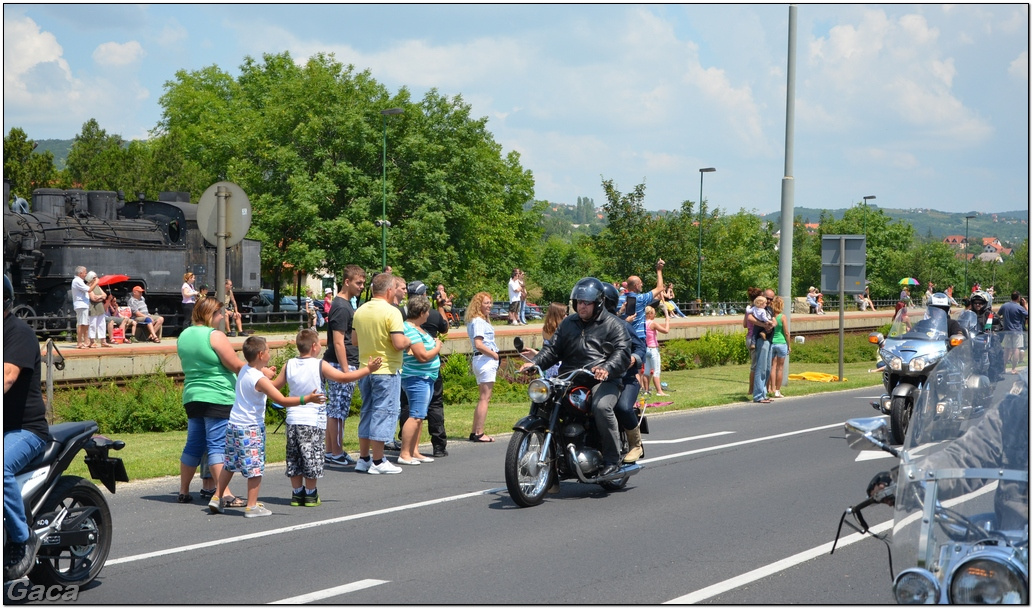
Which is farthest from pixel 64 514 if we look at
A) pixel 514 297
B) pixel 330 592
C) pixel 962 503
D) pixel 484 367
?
pixel 514 297

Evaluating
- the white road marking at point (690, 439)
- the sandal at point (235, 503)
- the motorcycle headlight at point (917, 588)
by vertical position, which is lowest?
the white road marking at point (690, 439)

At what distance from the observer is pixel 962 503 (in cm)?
401

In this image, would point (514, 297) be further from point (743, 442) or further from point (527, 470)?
point (527, 470)

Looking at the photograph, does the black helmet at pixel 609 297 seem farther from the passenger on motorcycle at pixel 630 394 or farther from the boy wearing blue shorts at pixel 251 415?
the boy wearing blue shorts at pixel 251 415

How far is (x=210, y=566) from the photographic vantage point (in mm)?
6859

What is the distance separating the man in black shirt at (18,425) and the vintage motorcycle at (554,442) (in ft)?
12.7

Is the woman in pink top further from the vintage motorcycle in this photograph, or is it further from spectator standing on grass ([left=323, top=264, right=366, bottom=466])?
the vintage motorcycle

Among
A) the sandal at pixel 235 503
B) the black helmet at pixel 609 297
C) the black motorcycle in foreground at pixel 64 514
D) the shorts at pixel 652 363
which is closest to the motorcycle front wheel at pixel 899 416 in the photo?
the black helmet at pixel 609 297

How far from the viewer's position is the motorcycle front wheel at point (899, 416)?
489 inches

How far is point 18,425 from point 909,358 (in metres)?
10.6

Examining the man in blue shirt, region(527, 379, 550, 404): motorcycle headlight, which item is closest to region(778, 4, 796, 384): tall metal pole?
the man in blue shirt

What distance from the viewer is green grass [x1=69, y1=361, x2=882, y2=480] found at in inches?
449

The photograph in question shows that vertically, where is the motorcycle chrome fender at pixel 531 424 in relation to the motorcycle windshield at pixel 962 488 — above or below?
below

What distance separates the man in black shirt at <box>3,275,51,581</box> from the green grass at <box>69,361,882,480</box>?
15.1 ft
